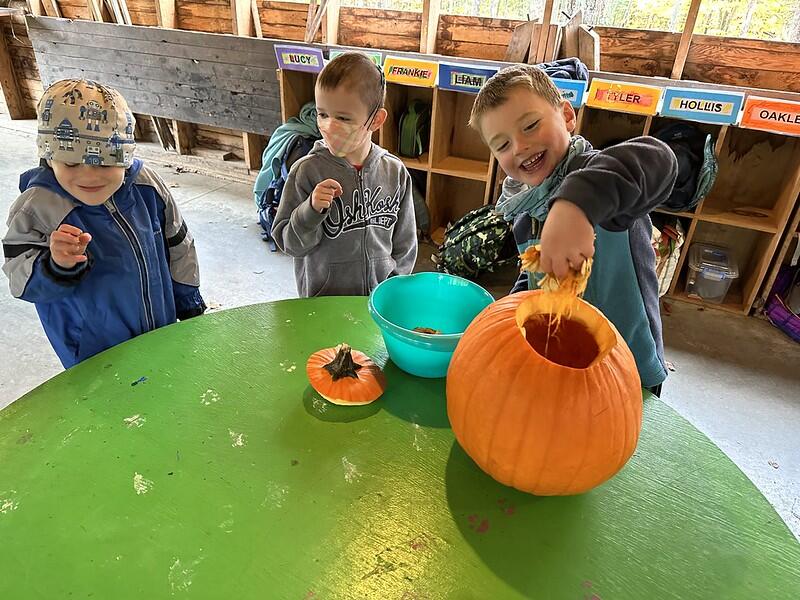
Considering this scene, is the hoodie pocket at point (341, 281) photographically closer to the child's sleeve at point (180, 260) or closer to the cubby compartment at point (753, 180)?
the child's sleeve at point (180, 260)

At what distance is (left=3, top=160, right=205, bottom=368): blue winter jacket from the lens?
1157mm

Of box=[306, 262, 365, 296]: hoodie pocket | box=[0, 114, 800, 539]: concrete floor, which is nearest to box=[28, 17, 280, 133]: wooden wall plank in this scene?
box=[0, 114, 800, 539]: concrete floor

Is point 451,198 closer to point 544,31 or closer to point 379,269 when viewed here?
point 544,31

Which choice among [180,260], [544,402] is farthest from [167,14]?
[544,402]

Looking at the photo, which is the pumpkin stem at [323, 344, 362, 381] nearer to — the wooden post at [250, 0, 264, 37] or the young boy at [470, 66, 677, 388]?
the young boy at [470, 66, 677, 388]

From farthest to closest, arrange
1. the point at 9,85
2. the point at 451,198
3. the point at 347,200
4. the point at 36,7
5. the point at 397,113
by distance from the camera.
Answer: the point at 9,85, the point at 36,7, the point at 451,198, the point at 397,113, the point at 347,200

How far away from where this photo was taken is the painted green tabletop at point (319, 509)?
670 millimetres

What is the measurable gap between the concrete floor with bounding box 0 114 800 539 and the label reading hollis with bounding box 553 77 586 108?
1.34m

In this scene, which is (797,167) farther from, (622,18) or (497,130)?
(497,130)

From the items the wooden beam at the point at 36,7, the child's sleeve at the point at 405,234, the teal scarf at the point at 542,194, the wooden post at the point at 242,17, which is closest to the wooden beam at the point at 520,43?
the child's sleeve at the point at 405,234

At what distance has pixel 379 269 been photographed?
168 cm

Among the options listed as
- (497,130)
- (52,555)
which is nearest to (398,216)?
(497,130)

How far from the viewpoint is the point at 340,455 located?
85 cm

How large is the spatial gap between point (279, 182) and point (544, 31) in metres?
1.86
